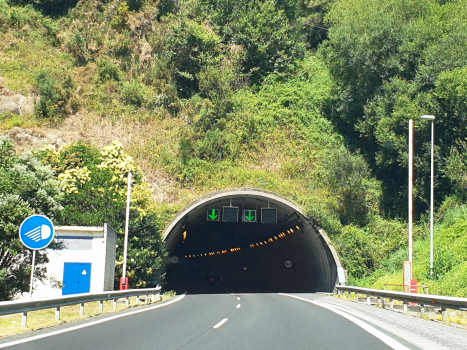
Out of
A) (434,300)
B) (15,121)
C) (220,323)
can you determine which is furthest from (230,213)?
(434,300)

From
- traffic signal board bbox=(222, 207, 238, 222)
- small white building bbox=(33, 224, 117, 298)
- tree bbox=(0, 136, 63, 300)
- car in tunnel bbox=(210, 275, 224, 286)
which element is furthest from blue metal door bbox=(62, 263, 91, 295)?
car in tunnel bbox=(210, 275, 224, 286)

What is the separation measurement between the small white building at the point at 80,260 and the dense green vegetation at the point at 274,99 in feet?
21.6

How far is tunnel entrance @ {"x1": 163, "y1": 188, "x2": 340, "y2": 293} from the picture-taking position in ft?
126

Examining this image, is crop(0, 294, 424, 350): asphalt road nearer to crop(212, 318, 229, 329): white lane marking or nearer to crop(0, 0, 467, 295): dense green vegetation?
crop(212, 318, 229, 329): white lane marking

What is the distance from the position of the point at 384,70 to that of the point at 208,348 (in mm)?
39140

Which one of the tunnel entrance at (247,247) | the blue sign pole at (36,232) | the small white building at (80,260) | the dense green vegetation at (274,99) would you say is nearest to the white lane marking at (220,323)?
the blue sign pole at (36,232)

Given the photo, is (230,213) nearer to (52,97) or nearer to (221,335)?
(52,97)

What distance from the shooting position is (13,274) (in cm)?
2008

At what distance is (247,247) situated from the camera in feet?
192

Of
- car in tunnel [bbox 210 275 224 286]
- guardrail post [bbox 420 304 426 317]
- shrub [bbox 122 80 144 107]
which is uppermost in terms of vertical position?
shrub [bbox 122 80 144 107]

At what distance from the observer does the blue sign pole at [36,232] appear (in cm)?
1344

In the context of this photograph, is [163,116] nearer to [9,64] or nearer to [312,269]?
[9,64]

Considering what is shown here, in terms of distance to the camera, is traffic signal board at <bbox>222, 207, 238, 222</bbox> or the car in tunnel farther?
the car in tunnel

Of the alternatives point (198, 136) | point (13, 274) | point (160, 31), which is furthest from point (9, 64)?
point (13, 274)
